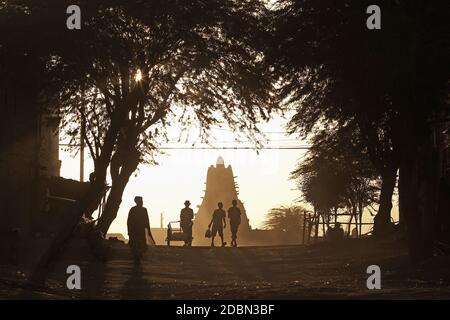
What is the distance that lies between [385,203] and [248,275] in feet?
58.2

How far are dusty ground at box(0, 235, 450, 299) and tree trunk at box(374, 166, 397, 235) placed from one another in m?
3.89

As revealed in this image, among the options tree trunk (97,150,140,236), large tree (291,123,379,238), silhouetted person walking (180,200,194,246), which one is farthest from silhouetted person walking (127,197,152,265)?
large tree (291,123,379,238)

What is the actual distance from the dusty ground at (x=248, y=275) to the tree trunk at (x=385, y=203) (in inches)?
153

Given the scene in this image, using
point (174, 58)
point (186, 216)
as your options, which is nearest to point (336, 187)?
point (186, 216)

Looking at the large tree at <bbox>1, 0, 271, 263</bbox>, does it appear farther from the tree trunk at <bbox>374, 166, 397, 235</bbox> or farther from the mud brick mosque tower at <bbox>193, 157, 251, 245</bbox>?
the mud brick mosque tower at <bbox>193, 157, 251, 245</bbox>

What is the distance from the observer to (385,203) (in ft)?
136

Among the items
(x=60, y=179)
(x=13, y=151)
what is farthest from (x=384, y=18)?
(x=60, y=179)

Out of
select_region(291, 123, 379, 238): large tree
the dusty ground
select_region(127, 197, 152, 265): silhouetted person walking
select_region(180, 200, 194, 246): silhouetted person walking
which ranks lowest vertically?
the dusty ground

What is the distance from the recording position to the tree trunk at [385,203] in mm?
39844

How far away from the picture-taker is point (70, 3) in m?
26.4

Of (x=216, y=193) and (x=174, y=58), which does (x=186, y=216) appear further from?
(x=216, y=193)

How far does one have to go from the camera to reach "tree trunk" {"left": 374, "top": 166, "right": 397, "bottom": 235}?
1569 inches

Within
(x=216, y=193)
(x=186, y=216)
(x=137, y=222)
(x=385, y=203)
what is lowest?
(x=137, y=222)

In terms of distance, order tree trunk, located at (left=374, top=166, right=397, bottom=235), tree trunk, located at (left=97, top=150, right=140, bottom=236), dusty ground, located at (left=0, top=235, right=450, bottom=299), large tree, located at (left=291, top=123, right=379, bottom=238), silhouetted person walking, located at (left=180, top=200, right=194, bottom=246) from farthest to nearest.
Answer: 1. large tree, located at (left=291, top=123, right=379, bottom=238)
2. tree trunk, located at (left=374, top=166, right=397, bottom=235)
3. silhouetted person walking, located at (left=180, top=200, right=194, bottom=246)
4. tree trunk, located at (left=97, top=150, right=140, bottom=236)
5. dusty ground, located at (left=0, top=235, right=450, bottom=299)
